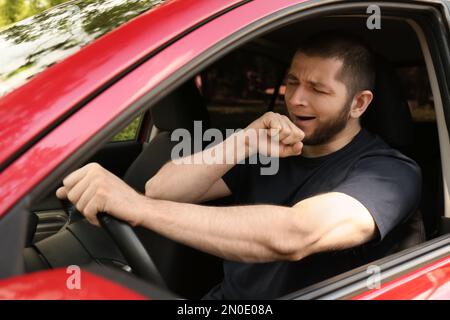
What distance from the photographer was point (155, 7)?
49.6 inches

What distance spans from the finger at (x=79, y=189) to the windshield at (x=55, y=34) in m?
0.31

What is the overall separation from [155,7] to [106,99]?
1.12 feet

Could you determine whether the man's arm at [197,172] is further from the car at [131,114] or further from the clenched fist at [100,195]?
the clenched fist at [100,195]

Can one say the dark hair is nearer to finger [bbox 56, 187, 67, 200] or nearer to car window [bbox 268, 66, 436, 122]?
car window [bbox 268, 66, 436, 122]

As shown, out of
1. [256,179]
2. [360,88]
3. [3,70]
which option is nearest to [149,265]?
[3,70]

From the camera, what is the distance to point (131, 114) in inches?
41.5

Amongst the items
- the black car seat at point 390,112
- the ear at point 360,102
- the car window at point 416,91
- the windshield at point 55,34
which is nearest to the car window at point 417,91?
the car window at point 416,91

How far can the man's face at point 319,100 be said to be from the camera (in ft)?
6.14

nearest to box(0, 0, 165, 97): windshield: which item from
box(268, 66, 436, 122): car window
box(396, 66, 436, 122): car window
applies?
box(268, 66, 436, 122): car window

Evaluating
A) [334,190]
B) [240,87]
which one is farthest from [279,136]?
[240,87]

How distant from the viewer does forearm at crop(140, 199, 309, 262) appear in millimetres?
1362

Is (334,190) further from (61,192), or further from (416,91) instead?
Result: (416,91)

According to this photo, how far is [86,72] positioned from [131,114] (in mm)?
122

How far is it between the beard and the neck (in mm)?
18
